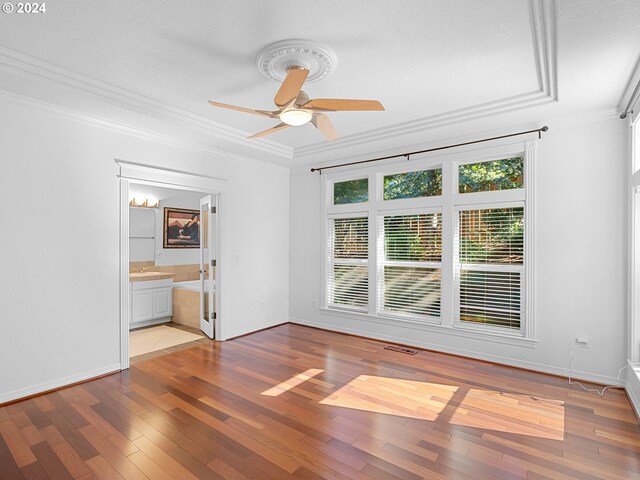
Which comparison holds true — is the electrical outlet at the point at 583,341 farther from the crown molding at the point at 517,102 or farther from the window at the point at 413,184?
the crown molding at the point at 517,102

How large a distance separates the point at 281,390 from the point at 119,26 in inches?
122

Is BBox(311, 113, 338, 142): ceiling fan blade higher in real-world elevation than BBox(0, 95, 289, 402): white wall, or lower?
higher

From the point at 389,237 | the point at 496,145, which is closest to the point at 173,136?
the point at 389,237

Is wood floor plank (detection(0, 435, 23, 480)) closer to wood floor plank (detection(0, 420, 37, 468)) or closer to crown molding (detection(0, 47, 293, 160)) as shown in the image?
A: wood floor plank (detection(0, 420, 37, 468))

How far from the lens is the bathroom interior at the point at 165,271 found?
17.1 feet

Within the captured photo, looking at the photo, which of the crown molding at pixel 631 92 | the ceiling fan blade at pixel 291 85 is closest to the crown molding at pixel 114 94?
the ceiling fan blade at pixel 291 85

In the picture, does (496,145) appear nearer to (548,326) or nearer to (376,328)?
(548,326)

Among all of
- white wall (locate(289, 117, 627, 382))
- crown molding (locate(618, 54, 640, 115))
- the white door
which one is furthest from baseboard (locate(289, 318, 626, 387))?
crown molding (locate(618, 54, 640, 115))

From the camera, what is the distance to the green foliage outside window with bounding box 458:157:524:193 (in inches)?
158

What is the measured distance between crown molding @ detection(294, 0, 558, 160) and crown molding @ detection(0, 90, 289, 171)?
1.07m

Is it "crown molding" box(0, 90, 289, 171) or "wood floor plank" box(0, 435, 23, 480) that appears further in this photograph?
"crown molding" box(0, 90, 289, 171)

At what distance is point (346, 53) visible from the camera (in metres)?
2.63

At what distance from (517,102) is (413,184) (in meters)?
1.63

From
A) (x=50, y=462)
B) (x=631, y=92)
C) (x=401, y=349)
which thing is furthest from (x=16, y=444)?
(x=631, y=92)
